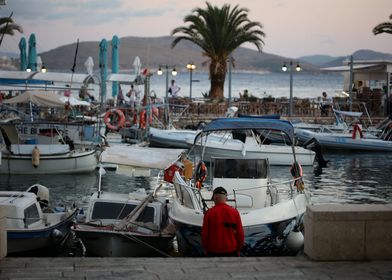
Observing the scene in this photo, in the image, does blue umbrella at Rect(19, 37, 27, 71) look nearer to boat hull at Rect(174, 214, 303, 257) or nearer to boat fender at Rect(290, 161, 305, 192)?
boat fender at Rect(290, 161, 305, 192)

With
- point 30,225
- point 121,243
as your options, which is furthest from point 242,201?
point 30,225

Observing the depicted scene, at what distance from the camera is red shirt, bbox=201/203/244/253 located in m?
13.5

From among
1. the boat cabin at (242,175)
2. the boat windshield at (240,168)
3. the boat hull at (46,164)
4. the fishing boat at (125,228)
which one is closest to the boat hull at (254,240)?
the fishing boat at (125,228)

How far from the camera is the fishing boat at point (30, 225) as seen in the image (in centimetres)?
1936

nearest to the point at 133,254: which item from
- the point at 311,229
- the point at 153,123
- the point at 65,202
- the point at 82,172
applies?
the point at 311,229

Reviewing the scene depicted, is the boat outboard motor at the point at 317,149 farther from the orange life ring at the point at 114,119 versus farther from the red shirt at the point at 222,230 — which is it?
the red shirt at the point at 222,230

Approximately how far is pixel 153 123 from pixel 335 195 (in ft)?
60.7

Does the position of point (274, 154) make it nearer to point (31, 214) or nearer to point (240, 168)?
point (240, 168)

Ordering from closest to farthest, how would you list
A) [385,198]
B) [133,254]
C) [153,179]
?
[133,254] < [385,198] < [153,179]

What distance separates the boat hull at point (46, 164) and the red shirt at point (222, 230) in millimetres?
22525

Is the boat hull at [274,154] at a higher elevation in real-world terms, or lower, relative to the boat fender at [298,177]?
lower

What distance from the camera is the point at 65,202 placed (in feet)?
94.9

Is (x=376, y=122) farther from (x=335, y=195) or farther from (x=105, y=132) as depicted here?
(x=335, y=195)

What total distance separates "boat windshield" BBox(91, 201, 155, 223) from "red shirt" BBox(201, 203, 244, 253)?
20.0 feet
